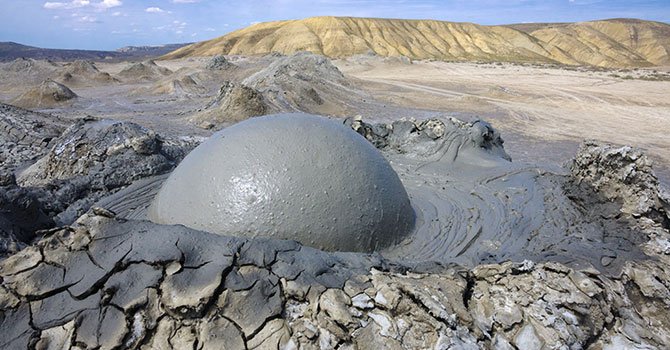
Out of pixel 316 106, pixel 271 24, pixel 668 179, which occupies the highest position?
pixel 271 24

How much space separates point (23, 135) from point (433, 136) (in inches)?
383

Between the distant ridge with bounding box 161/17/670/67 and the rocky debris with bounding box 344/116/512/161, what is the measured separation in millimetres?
37009

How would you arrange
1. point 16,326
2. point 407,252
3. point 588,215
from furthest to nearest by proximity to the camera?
point 588,215 → point 407,252 → point 16,326

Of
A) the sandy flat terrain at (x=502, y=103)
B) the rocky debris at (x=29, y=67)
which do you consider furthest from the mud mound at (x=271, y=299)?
the rocky debris at (x=29, y=67)

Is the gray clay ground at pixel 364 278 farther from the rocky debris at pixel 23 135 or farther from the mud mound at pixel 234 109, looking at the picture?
the mud mound at pixel 234 109

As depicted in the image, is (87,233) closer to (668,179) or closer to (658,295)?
(658,295)

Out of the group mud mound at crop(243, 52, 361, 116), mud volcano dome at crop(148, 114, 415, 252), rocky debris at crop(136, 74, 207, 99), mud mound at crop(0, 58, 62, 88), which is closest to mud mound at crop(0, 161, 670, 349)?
mud volcano dome at crop(148, 114, 415, 252)

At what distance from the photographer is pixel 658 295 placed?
121 inches

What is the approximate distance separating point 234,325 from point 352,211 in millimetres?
1465

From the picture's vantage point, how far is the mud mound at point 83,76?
26156mm

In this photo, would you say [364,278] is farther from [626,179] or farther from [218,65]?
[218,65]

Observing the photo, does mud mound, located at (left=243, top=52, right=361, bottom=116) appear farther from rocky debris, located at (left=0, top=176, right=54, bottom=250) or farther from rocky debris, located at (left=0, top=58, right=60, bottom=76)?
rocky debris, located at (left=0, top=58, right=60, bottom=76)

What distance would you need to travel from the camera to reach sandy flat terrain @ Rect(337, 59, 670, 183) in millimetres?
13852

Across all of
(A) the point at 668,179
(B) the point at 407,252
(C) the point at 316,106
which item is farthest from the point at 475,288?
(C) the point at 316,106
